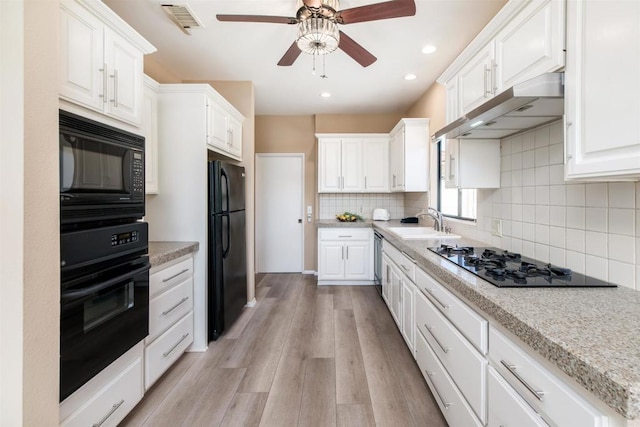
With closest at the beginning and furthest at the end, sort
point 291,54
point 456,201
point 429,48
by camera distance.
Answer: point 291,54 → point 429,48 → point 456,201

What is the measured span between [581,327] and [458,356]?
0.64 m

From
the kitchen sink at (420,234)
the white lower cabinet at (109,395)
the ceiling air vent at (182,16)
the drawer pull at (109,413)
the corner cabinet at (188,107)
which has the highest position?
the ceiling air vent at (182,16)

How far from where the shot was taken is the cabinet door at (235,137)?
9.90ft

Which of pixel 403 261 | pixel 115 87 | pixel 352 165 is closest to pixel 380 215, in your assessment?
pixel 352 165

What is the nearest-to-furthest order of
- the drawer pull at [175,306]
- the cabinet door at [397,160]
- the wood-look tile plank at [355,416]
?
the wood-look tile plank at [355,416], the drawer pull at [175,306], the cabinet door at [397,160]

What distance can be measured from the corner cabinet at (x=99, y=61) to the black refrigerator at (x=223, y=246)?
2.79 ft

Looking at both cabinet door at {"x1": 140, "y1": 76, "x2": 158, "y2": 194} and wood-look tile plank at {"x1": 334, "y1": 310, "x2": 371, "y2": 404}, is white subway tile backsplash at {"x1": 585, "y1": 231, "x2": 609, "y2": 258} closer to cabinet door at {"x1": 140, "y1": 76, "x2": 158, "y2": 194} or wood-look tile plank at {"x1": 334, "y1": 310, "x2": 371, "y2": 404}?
wood-look tile plank at {"x1": 334, "y1": 310, "x2": 371, "y2": 404}

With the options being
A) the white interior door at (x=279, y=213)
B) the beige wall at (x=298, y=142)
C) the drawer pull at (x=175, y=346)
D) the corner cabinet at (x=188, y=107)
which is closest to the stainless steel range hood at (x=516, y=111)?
the corner cabinet at (x=188, y=107)

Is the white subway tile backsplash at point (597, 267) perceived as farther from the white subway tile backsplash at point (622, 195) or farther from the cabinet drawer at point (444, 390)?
the cabinet drawer at point (444, 390)

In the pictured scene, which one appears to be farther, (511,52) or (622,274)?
(511,52)

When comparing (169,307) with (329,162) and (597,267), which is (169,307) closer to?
(597,267)

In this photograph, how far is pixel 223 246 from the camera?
2562mm

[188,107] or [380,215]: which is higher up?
[188,107]

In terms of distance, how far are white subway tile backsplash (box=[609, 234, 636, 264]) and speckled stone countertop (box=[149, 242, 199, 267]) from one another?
238cm
